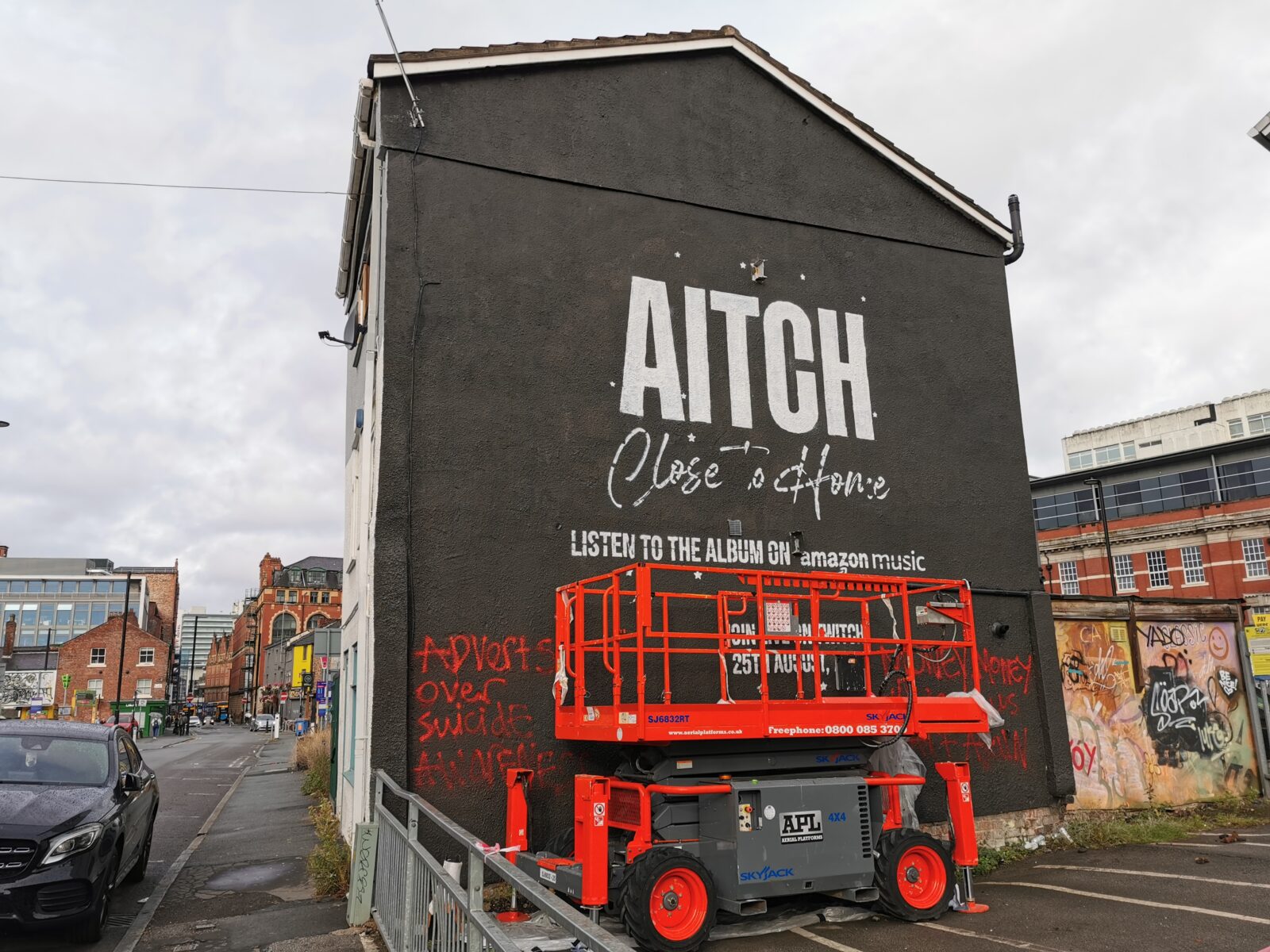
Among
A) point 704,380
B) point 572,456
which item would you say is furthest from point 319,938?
point 704,380

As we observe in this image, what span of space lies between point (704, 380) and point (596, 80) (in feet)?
13.4

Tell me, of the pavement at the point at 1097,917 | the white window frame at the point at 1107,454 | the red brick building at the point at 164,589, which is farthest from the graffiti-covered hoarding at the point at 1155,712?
the red brick building at the point at 164,589

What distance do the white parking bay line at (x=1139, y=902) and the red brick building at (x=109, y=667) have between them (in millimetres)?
84882

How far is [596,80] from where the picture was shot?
11.7m

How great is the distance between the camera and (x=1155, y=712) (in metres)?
13.8

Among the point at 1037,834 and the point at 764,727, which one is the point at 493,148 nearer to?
the point at 764,727

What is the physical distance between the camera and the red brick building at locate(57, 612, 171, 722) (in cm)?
8044

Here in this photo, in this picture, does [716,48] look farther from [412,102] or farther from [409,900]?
[409,900]

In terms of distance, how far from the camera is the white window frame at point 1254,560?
161 feet

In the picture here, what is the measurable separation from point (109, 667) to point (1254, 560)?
87.2 meters

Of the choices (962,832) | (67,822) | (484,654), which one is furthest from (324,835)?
(962,832)

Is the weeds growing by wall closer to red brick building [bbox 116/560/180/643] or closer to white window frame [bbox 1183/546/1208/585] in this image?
white window frame [bbox 1183/546/1208/585]

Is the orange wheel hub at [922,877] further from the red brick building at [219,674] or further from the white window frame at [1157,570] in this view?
the red brick building at [219,674]

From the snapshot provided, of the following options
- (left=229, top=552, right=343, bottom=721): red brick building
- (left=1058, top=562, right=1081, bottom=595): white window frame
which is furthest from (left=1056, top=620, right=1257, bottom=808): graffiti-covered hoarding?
(left=229, top=552, right=343, bottom=721): red brick building
